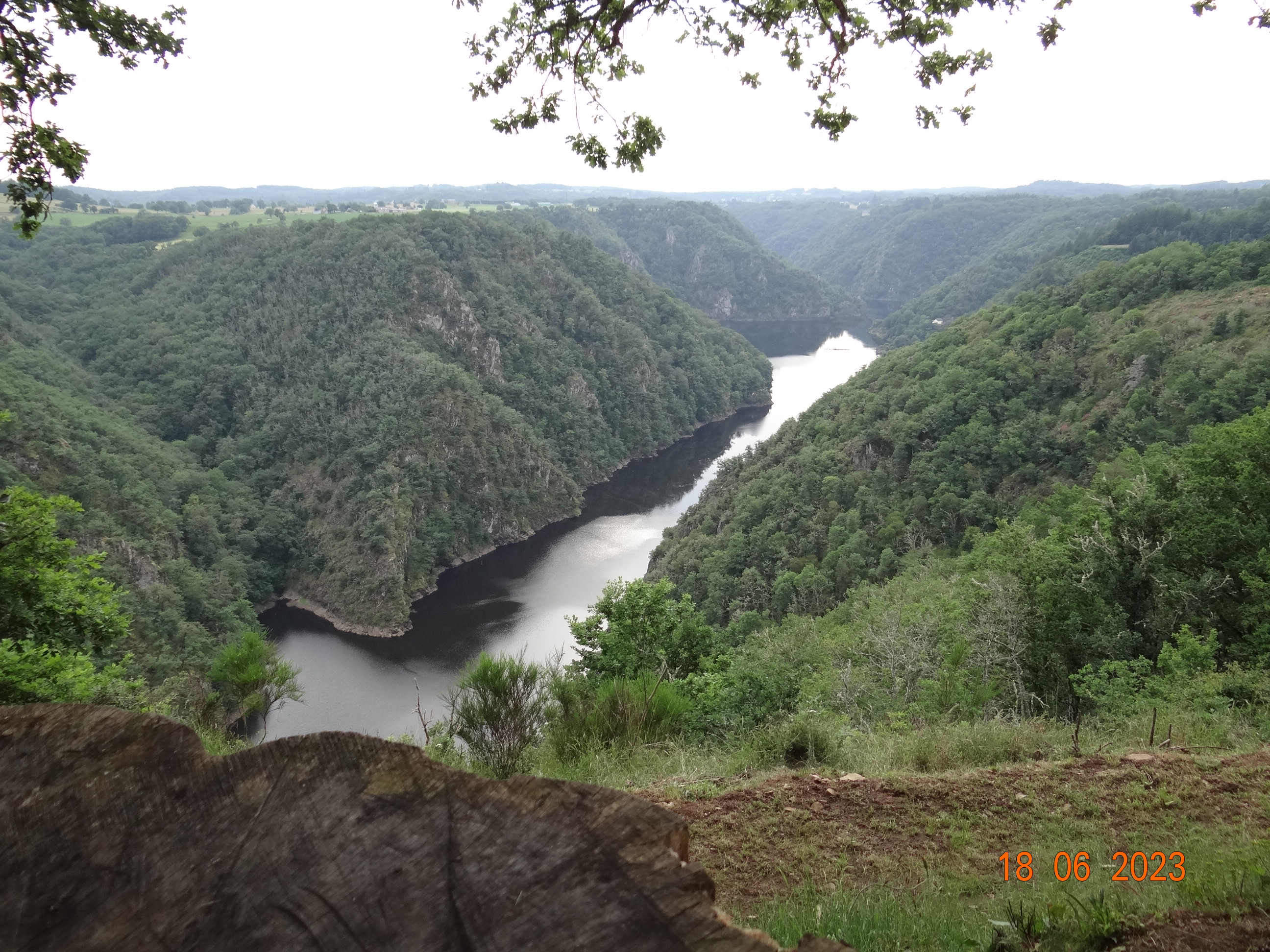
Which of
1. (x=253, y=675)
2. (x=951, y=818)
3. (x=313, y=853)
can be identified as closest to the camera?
(x=313, y=853)

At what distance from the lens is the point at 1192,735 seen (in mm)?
5520

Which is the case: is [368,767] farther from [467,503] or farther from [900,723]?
[467,503]

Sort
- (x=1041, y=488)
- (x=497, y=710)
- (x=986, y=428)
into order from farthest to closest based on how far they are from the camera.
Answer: (x=986, y=428), (x=1041, y=488), (x=497, y=710)

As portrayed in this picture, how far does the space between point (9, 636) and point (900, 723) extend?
29.9 feet

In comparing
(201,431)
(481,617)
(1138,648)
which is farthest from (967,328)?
A: (201,431)

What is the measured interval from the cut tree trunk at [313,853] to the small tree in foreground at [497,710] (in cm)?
328

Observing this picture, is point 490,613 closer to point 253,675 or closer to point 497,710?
point 253,675

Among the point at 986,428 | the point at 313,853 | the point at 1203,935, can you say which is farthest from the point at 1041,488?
the point at 313,853

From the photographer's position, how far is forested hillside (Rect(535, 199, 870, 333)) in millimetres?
178375

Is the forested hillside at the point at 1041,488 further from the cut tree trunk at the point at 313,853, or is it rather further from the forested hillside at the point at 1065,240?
the forested hillside at the point at 1065,240

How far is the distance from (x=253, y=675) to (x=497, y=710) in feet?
9.92

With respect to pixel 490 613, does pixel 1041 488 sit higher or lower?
higher

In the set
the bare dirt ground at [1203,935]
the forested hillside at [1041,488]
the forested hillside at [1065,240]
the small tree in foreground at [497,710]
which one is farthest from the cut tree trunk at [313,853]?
the forested hillside at [1065,240]

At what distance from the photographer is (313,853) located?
1900mm
